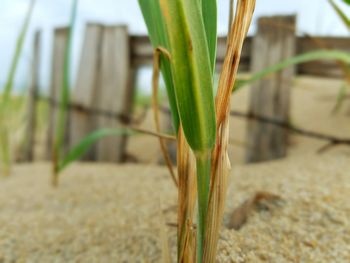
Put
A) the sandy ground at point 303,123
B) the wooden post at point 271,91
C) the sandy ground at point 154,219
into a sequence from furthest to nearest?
the sandy ground at point 303,123, the wooden post at point 271,91, the sandy ground at point 154,219

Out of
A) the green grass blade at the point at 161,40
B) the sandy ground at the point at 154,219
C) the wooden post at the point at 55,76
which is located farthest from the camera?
the wooden post at the point at 55,76

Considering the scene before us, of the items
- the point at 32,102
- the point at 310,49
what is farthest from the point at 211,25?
the point at 32,102

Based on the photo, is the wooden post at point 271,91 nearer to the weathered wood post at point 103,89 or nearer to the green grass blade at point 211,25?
the weathered wood post at point 103,89

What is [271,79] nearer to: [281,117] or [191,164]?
[281,117]

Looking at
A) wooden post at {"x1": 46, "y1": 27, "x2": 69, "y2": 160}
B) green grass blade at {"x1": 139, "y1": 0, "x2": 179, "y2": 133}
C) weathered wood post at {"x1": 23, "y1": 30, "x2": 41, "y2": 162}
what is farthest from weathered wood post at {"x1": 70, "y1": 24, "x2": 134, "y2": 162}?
green grass blade at {"x1": 139, "y1": 0, "x2": 179, "y2": 133}

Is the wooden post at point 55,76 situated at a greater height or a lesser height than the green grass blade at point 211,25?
lesser

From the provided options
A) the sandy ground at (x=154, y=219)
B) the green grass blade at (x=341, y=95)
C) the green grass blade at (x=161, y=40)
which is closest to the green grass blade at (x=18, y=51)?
the sandy ground at (x=154, y=219)

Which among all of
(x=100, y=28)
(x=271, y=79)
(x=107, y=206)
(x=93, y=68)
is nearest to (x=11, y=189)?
(x=107, y=206)

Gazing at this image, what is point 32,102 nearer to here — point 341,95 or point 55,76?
point 55,76
